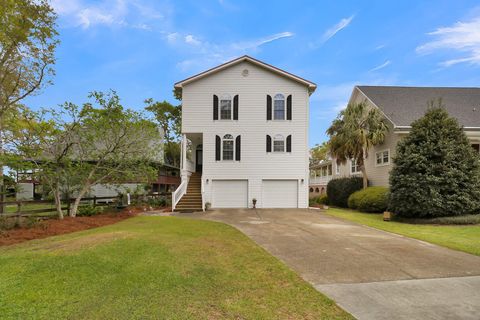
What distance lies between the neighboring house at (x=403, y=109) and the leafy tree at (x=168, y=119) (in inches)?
828

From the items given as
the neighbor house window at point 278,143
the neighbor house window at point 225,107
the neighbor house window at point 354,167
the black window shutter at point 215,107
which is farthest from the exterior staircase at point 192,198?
the neighbor house window at point 354,167

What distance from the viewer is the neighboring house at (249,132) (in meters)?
20.1

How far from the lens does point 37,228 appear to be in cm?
1048

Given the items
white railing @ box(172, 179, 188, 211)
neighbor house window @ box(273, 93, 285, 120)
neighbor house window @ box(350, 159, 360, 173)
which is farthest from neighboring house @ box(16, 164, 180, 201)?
neighbor house window @ box(350, 159, 360, 173)

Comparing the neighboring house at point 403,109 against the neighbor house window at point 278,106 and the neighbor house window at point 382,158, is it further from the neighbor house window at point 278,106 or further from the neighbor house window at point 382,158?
the neighbor house window at point 278,106

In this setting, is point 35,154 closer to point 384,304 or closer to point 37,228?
point 37,228

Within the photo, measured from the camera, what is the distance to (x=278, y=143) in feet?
66.4

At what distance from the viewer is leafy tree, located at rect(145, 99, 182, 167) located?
35.9 m

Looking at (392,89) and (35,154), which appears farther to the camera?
(392,89)

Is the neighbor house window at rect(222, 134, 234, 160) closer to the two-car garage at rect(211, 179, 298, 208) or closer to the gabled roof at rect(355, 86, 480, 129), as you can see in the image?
→ the two-car garage at rect(211, 179, 298, 208)

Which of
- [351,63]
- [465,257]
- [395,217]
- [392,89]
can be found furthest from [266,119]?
[465,257]

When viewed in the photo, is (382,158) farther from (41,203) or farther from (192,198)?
(41,203)

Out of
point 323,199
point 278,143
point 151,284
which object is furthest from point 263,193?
point 151,284

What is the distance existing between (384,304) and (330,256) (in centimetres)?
277
